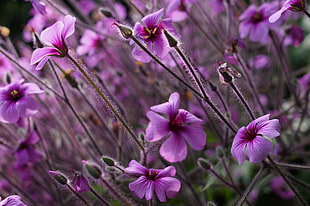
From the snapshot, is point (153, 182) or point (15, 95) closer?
A: point (153, 182)

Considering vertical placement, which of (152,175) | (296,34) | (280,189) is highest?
(152,175)

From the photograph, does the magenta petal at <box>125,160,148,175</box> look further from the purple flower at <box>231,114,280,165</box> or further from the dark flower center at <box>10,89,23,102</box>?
the dark flower center at <box>10,89,23,102</box>

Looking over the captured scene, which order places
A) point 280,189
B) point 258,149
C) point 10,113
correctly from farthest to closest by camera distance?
1. point 280,189
2. point 10,113
3. point 258,149

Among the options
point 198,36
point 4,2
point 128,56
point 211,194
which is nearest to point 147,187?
point 211,194

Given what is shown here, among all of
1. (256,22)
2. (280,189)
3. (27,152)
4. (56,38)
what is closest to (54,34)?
(56,38)

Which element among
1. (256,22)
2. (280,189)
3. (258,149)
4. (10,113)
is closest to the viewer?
(258,149)

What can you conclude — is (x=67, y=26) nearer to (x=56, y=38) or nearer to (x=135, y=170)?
(x=56, y=38)

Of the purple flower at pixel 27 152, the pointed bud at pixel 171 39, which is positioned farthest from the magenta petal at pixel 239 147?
the purple flower at pixel 27 152
